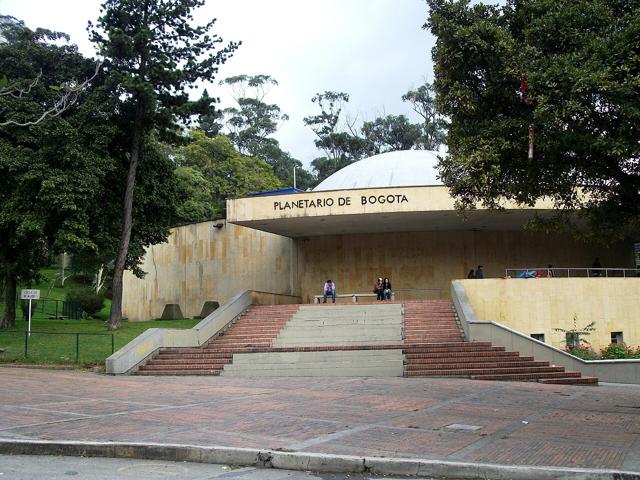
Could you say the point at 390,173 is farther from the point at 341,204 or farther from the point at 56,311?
the point at 56,311

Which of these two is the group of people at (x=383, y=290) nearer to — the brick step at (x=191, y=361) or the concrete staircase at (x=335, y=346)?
the concrete staircase at (x=335, y=346)

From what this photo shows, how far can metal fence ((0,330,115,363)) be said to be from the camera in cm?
2117

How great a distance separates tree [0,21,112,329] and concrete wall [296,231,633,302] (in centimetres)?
1345

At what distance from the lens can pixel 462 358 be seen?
19.3 m

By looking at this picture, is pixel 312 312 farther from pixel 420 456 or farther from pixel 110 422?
pixel 420 456

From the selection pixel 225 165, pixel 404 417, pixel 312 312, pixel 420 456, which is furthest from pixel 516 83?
pixel 225 165

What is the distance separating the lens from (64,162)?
81.3ft

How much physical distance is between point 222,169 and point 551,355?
43072mm

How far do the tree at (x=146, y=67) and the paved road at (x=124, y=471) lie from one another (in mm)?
19431

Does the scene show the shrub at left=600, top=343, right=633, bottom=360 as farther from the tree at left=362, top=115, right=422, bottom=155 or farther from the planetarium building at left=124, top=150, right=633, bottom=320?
the tree at left=362, top=115, right=422, bottom=155

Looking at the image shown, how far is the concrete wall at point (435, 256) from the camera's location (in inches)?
1296

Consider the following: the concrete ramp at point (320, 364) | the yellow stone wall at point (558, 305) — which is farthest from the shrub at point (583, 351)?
the concrete ramp at point (320, 364)

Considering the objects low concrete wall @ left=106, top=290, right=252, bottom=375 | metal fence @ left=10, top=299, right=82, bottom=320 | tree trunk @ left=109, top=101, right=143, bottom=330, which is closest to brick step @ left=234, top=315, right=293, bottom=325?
low concrete wall @ left=106, top=290, right=252, bottom=375

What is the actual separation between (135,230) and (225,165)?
96.0 feet
